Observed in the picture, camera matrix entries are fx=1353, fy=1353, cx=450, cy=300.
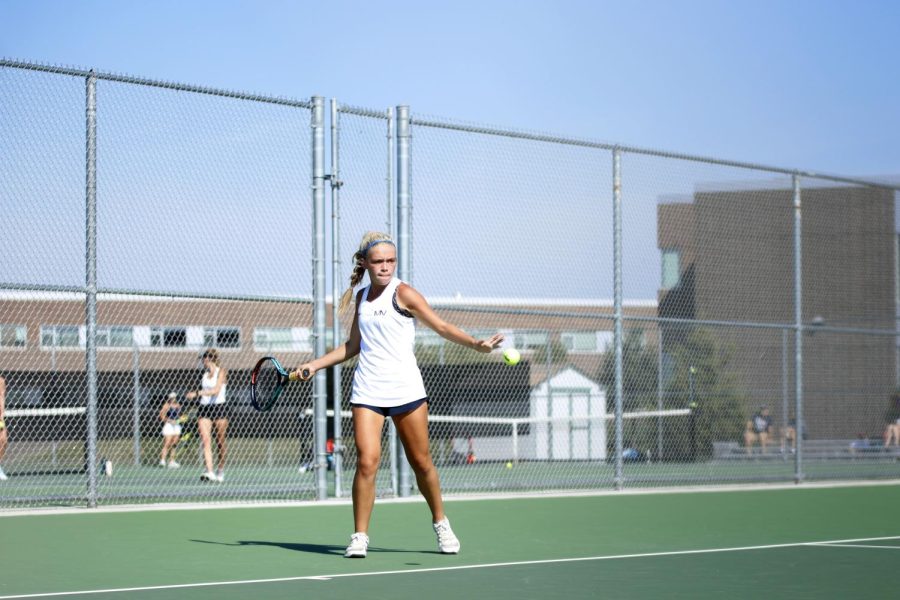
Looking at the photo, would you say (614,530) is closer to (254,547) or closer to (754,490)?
(254,547)

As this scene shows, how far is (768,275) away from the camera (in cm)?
2694

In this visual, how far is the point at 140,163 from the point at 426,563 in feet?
16.2

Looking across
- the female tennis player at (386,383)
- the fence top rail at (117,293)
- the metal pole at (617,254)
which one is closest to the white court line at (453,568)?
the female tennis player at (386,383)

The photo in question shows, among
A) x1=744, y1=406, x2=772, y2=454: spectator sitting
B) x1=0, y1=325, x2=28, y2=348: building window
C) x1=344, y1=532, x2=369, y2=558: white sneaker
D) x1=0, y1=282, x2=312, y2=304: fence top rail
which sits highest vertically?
x1=0, y1=282, x2=312, y2=304: fence top rail

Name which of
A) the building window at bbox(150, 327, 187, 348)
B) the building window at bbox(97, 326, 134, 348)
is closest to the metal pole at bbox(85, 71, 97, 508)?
the building window at bbox(97, 326, 134, 348)

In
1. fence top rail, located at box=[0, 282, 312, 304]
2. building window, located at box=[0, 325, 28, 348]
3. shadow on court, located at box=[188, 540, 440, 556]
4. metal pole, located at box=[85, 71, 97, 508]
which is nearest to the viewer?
shadow on court, located at box=[188, 540, 440, 556]

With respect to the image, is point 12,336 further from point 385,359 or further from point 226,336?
point 226,336

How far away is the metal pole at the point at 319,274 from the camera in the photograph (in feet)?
38.2

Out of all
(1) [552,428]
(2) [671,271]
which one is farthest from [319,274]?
(2) [671,271]

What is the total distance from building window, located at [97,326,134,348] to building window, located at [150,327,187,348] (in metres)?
0.74

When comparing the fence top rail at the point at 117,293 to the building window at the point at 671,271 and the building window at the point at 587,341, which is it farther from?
the building window at the point at 587,341

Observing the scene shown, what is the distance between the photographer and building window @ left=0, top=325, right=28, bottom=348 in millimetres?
10766

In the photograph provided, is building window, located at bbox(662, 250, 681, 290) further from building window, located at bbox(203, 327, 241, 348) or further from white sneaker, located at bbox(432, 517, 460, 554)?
white sneaker, located at bbox(432, 517, 460, 554)

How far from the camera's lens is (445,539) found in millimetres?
7570
